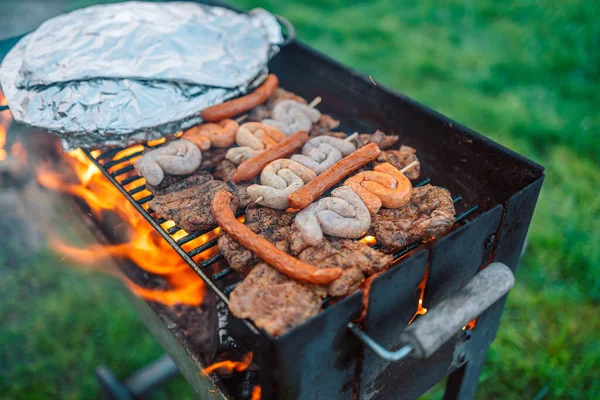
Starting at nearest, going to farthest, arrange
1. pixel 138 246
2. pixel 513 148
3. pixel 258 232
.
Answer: pixel 258 232 < pixel 138 246 < pixel 513 148

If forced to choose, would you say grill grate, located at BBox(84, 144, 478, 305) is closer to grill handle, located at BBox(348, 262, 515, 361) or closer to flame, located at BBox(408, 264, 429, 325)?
flame, located at BBox(408, 264, 429, 325)

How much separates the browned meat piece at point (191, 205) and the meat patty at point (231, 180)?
4cm

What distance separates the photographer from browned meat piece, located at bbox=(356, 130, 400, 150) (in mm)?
2766

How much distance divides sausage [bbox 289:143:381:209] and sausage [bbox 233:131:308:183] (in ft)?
0.91

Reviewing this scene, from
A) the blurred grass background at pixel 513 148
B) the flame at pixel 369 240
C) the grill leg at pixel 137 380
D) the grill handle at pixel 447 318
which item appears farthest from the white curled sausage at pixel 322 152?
the blurred grass background at pixel 513 148

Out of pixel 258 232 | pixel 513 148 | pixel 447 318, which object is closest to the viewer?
pixel 447 318

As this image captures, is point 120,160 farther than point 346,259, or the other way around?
point 120,160

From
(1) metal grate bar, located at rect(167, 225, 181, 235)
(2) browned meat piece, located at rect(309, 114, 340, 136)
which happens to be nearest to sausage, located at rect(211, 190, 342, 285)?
(1) metal grate bar, located at rect(167, 225, 181, 235)

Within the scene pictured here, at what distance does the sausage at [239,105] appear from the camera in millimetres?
2818

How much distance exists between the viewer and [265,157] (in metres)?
2.49

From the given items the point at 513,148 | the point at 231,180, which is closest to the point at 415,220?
the point at 231,180

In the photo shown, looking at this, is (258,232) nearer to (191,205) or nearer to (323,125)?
(191,205)

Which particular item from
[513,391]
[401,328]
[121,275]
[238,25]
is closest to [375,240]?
[401,328]

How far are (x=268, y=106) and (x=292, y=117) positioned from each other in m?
0.27
